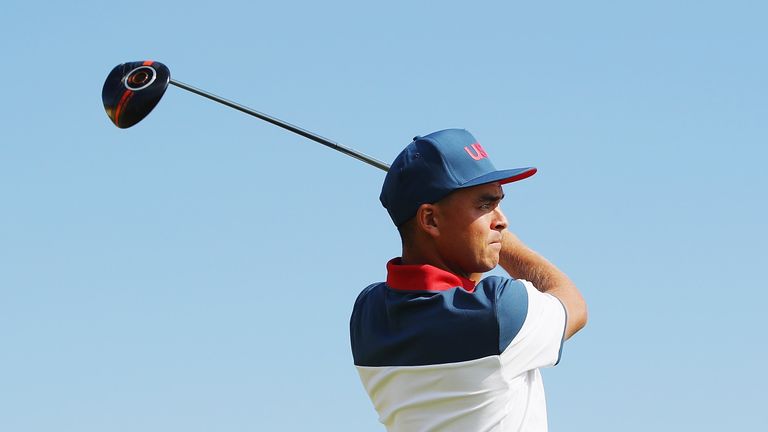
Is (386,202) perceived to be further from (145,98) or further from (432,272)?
(145,98)

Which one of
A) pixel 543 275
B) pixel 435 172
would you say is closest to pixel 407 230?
pixel 435 172

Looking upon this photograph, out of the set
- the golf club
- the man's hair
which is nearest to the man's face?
the man's hair

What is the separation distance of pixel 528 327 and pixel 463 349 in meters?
0.28

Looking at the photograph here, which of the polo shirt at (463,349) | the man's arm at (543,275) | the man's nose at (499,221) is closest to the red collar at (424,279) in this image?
the polo shirt at (463,349)

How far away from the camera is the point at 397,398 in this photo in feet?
16.9

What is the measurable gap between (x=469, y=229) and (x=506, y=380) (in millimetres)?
648

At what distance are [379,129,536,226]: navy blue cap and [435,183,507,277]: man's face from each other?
0.17 ft

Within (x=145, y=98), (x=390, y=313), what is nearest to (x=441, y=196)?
(x=390, y=313)

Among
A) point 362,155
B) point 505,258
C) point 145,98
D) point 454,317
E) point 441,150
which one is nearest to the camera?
point 454,317

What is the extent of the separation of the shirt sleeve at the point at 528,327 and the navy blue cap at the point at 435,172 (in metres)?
0.49

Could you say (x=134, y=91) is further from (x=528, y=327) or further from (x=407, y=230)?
(x=528, y=327)

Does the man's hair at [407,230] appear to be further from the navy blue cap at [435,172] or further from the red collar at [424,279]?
the red collar at [424,279]

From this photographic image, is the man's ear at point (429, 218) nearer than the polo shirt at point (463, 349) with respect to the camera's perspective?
No

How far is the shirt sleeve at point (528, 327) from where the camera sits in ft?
16.0
